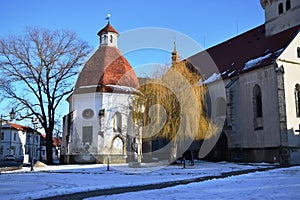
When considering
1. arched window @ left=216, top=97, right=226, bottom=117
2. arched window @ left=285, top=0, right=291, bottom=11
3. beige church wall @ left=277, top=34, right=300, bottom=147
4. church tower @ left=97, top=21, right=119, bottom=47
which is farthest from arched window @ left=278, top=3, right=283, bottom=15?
church tower @ left=97, top=21, right=119, bottom=47

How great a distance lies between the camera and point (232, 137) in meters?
29.2

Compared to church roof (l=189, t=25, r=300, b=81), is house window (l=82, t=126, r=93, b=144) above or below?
below

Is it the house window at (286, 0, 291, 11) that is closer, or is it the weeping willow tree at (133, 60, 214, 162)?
the weeping willow tree at (133, 60, 214, 162)

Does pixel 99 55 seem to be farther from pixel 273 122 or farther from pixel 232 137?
pixel 273 122

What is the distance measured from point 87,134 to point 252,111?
578 inches

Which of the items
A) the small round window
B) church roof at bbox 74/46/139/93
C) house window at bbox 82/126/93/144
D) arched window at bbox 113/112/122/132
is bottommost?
house window at bbox 82/126/93/144

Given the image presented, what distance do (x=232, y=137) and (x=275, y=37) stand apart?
9.77m

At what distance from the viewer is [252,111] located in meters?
28.4

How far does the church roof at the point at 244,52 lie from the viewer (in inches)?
1110

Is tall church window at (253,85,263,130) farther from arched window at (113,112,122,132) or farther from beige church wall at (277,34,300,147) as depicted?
arched window at (113,112,122,132)

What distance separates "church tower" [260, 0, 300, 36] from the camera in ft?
96.1

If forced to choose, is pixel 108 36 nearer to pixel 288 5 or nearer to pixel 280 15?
pixel 280 15

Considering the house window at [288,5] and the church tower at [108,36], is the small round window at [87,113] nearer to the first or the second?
the church tower at [108,36]

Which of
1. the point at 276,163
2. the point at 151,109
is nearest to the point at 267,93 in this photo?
the point at 276,163
